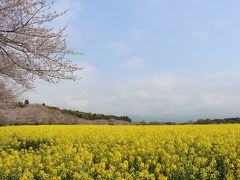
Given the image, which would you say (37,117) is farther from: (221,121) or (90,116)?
(221,121)

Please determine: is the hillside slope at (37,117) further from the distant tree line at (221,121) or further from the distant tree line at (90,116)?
the distant tree line at (221,121)

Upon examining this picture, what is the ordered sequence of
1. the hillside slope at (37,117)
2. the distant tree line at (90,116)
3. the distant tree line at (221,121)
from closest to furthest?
the distant tree line at (221,121), the hillside slope at (37,117), the distant tree line at (90,116)

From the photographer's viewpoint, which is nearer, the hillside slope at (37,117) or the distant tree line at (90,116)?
the hillside slope at (37,117)

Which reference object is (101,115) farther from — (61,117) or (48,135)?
(48,135)

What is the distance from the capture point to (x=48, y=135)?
763 inches

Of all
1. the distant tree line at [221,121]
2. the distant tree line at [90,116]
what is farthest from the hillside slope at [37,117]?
the distant tree line at [221,121]

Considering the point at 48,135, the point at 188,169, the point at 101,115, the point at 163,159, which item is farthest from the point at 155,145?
the point at 101,115

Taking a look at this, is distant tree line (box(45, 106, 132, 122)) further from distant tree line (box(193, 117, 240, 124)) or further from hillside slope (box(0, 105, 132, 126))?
distant tree line (box(193, 117, 240, 124))

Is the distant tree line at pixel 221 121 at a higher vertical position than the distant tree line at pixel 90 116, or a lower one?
lower

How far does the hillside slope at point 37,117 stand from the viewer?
1502 inches

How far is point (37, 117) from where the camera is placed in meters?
40.9

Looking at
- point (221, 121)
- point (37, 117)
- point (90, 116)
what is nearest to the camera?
point (221, 121)

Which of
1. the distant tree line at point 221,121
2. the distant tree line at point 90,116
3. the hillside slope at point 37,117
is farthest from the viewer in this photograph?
the distant tree line at point 90,116

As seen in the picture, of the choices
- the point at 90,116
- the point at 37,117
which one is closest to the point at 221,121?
the point at 90,116
